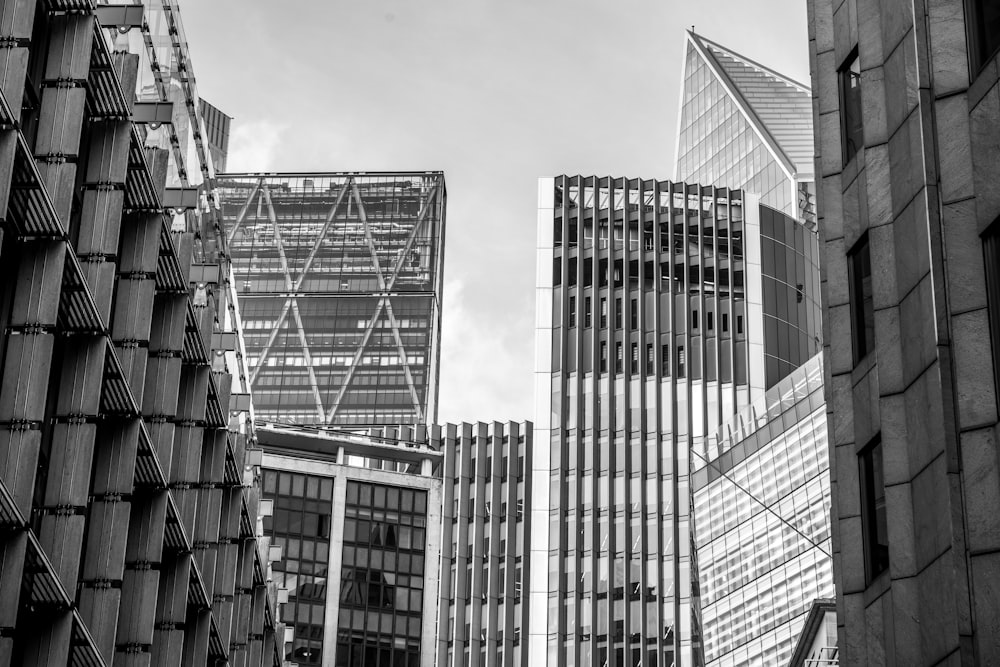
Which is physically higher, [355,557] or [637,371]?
[637,371]

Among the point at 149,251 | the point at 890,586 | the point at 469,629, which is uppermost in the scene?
the point at 469,629

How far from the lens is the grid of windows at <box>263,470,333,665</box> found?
143125mm

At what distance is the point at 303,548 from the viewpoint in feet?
477

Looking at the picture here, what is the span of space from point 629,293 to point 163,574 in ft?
347

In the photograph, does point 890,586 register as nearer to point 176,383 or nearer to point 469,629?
point 176,383

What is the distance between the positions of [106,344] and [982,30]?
18519 mm

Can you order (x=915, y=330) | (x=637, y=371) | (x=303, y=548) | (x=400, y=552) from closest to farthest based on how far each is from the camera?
(x=915, y=330) → (x=637, y=371) → (x=303, y=548) → (x=400, y=552)

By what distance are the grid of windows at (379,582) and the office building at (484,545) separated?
270cm

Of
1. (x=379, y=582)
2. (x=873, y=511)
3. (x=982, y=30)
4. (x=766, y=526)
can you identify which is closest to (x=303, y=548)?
(x=379, y=582)

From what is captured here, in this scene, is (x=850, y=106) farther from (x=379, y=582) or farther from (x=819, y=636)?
(x=379, y=582)

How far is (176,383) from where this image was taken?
138ft

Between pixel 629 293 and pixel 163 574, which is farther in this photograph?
pixel 629 293

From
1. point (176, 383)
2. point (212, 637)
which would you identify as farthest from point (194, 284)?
point (212, 637)

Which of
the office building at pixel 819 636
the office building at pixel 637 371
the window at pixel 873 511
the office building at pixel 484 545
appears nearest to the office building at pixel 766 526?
the office building at pixel 819 636
